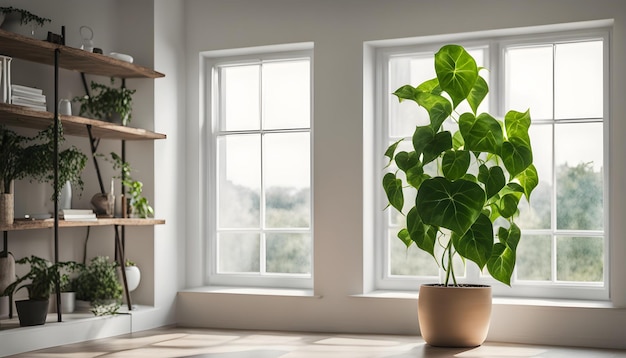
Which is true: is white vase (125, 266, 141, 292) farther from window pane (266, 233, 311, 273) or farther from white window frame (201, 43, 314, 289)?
window pane (266, 233, 311, 273)

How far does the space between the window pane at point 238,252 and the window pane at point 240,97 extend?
853 mm

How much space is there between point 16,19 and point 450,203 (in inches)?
116

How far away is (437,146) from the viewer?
4.77 m

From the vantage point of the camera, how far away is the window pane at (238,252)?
6.19m

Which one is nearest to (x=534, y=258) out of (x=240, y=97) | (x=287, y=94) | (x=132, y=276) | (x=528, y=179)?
(x=528, y=179)

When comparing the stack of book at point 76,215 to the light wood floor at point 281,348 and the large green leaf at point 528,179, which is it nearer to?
the light wood floor at point 281,348

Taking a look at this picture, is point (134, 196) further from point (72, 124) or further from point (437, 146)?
point (437, 146)

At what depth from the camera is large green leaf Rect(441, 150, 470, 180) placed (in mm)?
4742

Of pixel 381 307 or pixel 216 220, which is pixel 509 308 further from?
pixel 216 220

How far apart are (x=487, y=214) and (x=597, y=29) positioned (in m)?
1.49

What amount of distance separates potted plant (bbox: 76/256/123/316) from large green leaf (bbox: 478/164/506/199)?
261cm

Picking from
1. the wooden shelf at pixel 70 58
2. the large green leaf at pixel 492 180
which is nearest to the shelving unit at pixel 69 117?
the wooden shelf at pixel 70 58

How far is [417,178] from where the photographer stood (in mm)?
4980

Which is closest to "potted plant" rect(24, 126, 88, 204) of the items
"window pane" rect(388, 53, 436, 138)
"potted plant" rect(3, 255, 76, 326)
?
"potted plant" rect(3, 255, 76, 326)
